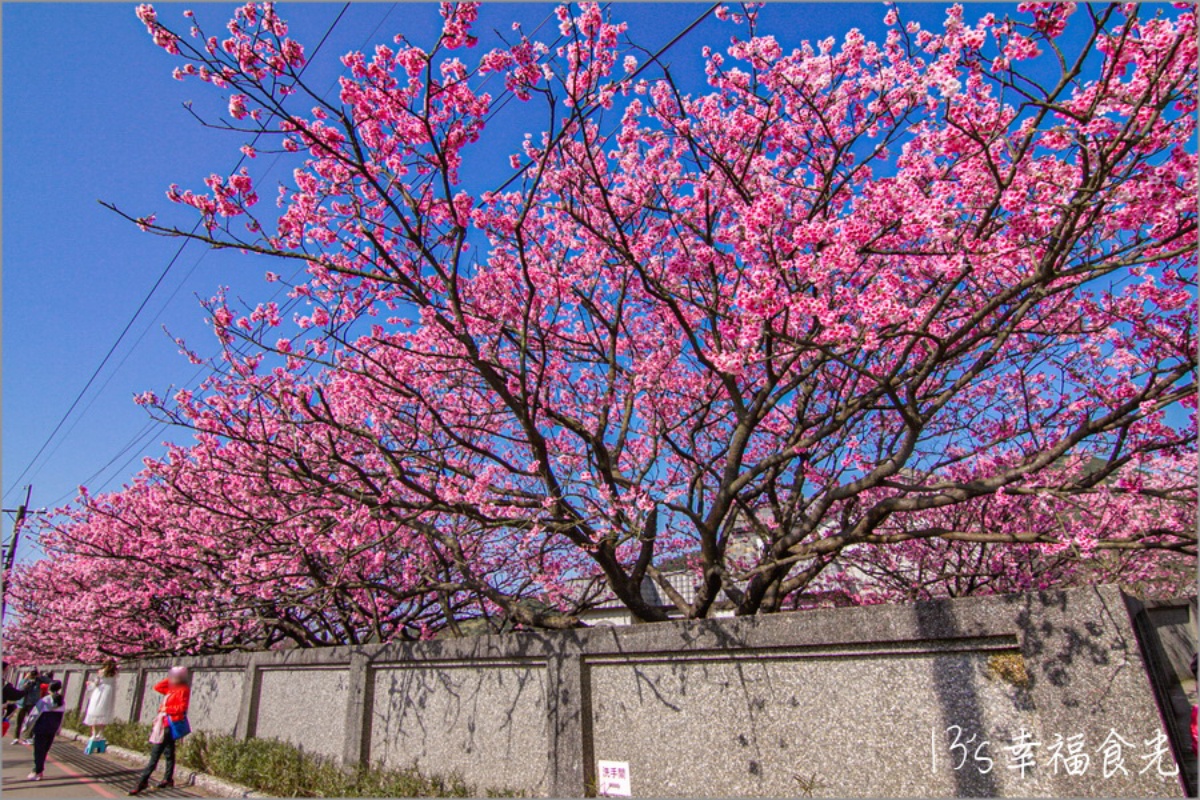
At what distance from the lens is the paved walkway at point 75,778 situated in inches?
369

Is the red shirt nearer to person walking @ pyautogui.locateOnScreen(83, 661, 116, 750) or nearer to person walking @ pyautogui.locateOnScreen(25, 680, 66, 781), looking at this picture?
person walking @ pyautogui.locateOnScreen(25, 680, 66, 781)

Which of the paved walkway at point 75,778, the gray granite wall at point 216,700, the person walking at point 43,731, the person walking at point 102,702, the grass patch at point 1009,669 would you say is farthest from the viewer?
the person walking at point 102,702

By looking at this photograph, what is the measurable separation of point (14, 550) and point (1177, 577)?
41243 mm

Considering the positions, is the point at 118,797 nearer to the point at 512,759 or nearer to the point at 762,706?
the point at 512,759

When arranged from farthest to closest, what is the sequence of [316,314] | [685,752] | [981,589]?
[981,589] → [316,314] → [685,752]

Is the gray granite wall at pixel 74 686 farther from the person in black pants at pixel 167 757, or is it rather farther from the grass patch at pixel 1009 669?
the grass patch at pixel 1009 669

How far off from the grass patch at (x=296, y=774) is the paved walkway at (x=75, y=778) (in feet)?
2.14

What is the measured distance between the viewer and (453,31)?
5105 millimetres

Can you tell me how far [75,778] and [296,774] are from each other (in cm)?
590

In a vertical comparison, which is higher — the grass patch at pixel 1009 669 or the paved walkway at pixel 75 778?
the grass patch at pixel 1009 669

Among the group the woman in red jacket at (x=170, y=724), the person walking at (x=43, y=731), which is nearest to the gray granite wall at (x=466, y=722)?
the woman in red jacket at (x=170, y=724)

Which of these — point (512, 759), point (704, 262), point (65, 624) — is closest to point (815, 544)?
point (704, 262)

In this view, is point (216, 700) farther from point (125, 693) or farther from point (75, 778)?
point (125, 693)

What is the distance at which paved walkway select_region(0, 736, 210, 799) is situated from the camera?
938 cm
